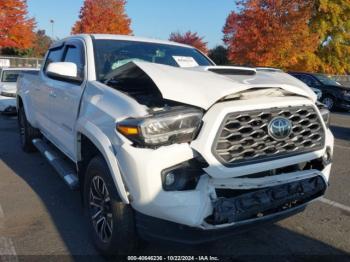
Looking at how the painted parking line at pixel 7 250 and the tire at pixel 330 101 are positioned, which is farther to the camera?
the tire at pixel 330 101

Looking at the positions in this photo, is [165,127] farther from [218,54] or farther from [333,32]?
[218,54]

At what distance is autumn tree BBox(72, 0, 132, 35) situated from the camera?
112ft

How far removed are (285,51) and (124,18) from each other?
776 inches

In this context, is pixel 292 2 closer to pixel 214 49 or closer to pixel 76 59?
pixel 76 59

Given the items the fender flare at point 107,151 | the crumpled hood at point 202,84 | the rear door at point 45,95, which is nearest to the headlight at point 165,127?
the crumpled hood at point 202,84

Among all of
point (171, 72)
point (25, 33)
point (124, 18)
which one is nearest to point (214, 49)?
point (124, 18)

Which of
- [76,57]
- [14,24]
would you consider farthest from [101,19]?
[76,57]

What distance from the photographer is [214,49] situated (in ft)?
138

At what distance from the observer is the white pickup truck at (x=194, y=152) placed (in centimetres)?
285

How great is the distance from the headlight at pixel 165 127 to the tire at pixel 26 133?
14.0 feet

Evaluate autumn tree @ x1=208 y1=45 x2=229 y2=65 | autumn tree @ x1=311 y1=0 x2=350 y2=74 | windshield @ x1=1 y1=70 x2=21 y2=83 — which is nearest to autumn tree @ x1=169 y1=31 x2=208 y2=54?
autumn tree @ x1=208 y1=45 x2=229 y2=65

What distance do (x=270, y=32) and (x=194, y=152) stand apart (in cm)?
1881

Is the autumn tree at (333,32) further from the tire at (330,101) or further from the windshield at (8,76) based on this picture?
the windshield at (8,76)

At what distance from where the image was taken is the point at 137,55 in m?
4.64
